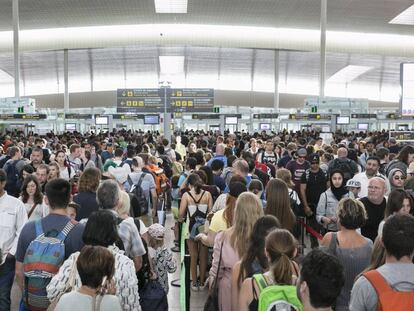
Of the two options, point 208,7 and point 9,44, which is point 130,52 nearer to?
point 9,44

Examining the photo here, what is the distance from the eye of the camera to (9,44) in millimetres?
34219

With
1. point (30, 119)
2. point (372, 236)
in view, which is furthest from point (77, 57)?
→ point (372, 236)

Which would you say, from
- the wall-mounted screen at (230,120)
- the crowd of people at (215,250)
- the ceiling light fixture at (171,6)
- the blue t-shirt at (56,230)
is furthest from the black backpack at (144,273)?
the wall-mounted screen at (230,120)

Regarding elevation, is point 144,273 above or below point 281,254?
below

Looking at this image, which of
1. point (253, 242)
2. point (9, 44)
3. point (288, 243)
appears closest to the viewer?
point (288, 243)

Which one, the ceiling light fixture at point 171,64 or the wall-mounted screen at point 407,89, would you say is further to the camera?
the ceiling light fixture at point 171,64

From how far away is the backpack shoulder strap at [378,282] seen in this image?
2.99 meters

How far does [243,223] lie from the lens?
4.44 metres

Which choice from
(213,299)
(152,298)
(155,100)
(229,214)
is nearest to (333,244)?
(213,299)

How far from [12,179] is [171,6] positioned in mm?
21117

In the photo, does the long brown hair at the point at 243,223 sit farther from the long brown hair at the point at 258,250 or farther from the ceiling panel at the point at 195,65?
the ceiling panel at the point at 195,65

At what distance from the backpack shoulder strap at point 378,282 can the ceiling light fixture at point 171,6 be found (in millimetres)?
25615

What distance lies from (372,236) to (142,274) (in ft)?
8.24

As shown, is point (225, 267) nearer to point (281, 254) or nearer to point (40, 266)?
point (281, 254)
